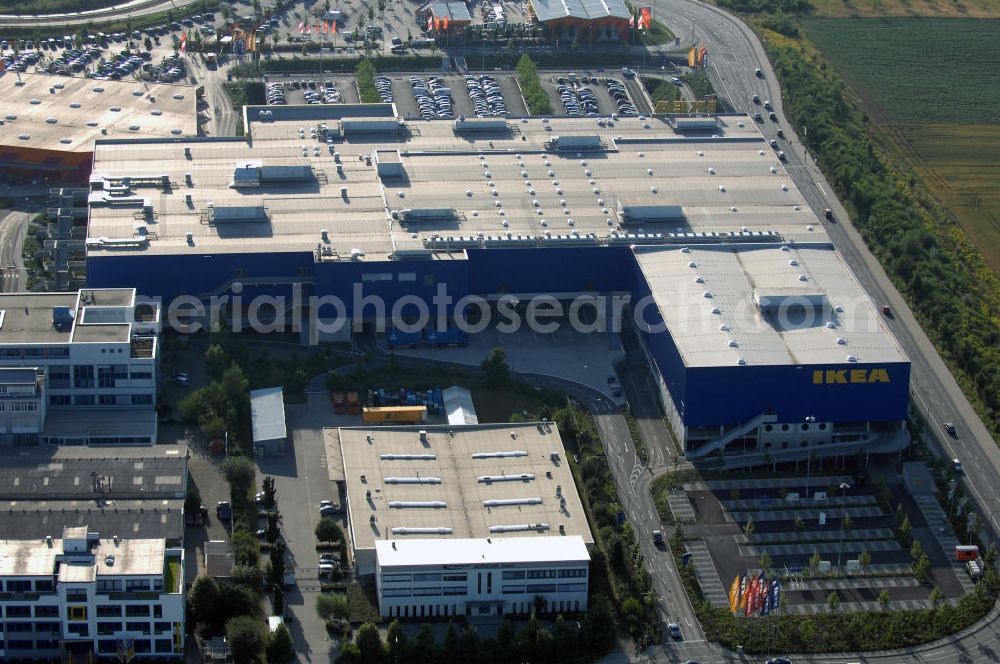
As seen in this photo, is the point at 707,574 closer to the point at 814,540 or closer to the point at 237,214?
the point at 814,540

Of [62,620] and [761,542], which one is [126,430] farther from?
[761,542]

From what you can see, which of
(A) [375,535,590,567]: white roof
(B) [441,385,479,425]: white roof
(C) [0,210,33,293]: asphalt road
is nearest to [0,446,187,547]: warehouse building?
(A) [375,535,590,567]: white roof

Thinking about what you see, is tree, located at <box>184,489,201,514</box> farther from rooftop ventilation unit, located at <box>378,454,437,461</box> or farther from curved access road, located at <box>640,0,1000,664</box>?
curved access road, located at <box>640,0,1000,664</box>

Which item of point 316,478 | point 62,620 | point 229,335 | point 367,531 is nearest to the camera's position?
point 62,620

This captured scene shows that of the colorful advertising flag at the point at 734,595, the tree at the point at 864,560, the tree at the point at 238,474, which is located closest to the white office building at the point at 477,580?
the colorful advertising flag at the point at 734,595

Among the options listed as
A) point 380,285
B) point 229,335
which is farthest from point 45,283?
point 380,285

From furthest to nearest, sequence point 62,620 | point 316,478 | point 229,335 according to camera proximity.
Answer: point 229,335 < point 316,478 < point 62,620
